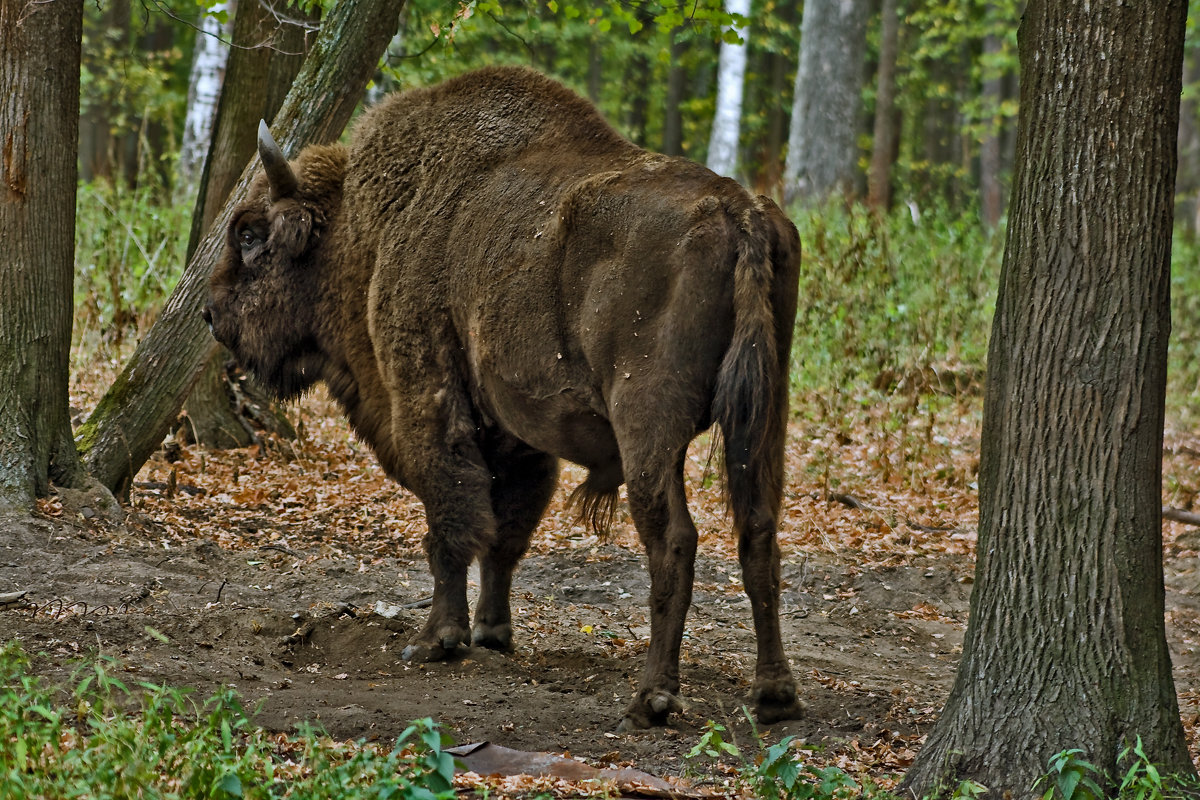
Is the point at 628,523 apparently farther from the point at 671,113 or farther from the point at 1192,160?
the point at 1192,160

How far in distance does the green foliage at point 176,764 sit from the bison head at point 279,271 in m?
3.16

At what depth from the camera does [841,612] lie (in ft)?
22.2

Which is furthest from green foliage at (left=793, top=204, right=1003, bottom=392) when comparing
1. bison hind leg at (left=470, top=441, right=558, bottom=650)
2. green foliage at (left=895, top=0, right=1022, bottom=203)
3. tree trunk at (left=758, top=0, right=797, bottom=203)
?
tree trunk at (left=758, top=0, right=797, bottom=203)

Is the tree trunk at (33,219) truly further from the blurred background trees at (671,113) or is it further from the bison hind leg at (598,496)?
the bison hind leg at (598,496)

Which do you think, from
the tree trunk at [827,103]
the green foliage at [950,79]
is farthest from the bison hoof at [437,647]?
the green foliage at [950,79]

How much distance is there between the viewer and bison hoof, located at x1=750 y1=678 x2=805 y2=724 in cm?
474

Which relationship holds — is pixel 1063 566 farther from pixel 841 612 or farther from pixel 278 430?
pixel 278 430

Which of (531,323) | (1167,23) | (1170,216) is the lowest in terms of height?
(531,323)

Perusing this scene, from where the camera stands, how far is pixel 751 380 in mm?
4562

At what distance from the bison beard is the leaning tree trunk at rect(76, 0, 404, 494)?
0.60 metres

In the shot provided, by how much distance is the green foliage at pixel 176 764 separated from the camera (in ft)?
9.77

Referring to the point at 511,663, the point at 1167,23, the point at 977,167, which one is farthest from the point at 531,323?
the point at 977,167

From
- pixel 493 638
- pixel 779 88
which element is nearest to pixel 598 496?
pixel 493 638

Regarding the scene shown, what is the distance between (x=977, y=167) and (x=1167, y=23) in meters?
37.7
